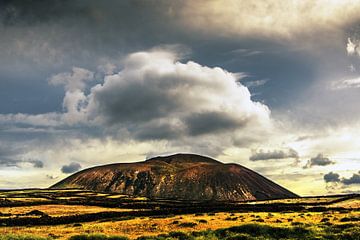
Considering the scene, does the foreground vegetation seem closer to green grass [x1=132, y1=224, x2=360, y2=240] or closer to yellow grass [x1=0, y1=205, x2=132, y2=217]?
green grass [x1=132, y1=224, x2=360, y2=240]

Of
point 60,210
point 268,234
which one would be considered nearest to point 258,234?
point 268,234

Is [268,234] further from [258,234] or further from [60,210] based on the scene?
[60,210]

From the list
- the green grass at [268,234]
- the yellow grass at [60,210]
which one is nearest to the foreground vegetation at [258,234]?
the green grass at [268,234]

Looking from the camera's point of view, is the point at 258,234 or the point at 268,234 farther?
the point at 258,234

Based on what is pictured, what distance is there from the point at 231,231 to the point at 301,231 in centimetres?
835

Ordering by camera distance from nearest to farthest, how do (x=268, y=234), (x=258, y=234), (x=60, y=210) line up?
(x=268, y=234), (x=258, y=234), (x=60, y=210)

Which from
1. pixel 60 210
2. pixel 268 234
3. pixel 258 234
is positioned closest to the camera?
pixel 268 234

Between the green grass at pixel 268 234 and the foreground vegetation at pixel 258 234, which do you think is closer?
the foreground vegetation at pixel 258 234

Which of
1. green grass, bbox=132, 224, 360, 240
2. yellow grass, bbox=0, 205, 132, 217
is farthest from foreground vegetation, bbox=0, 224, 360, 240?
yellow grass, bbox=0, 205, 132, 217

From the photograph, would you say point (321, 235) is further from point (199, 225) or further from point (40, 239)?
point (40, 239)

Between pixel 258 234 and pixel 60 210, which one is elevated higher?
pixel 258 234

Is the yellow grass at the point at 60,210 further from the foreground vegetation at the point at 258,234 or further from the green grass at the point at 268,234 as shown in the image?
the green grass at the point at 268,234

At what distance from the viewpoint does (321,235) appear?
142ft

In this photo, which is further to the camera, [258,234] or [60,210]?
[60,210]
